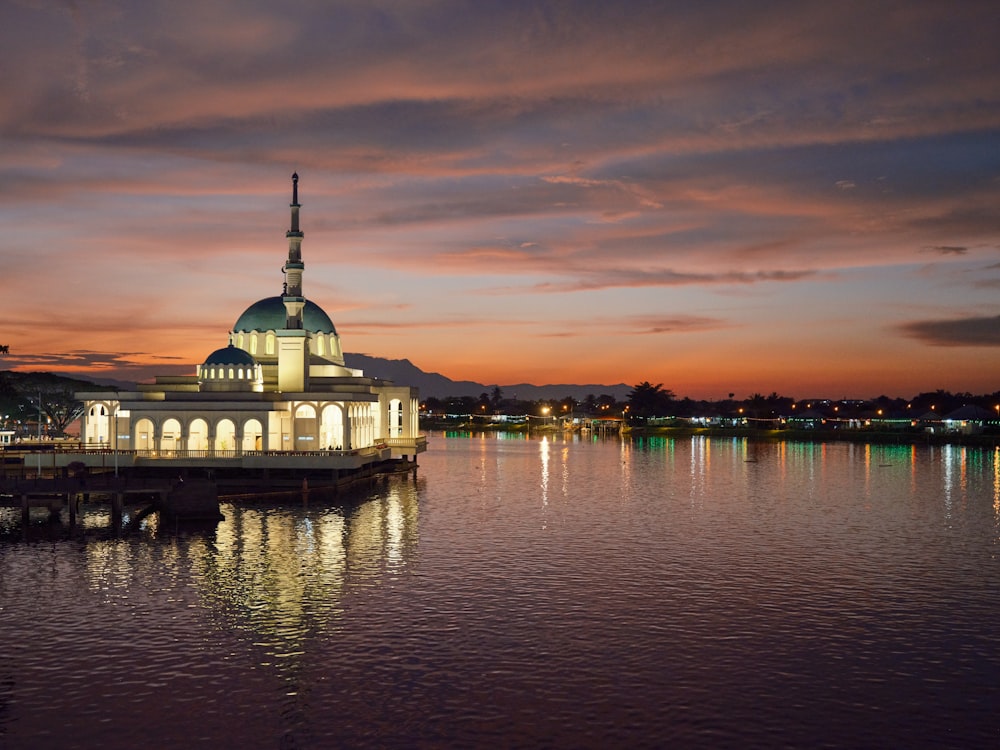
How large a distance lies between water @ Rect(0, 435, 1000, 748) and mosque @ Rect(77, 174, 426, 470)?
13555 mm

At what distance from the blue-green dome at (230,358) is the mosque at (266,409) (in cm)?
10

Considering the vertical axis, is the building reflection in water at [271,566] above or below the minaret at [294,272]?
below

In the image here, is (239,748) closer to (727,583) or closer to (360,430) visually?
(727,583)

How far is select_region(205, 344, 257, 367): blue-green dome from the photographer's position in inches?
3771

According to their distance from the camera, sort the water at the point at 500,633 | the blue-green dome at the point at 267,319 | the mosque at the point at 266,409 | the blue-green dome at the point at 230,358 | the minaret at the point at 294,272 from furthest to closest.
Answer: the blue-green dome at the point at 267,319 < the minaret at the point at 294,272 < the blue-green dome at the point at 230,358 < the mosque at the point at 266,409 < the water at the point at 500,633

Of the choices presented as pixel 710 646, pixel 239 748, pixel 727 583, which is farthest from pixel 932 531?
pixel 239 748

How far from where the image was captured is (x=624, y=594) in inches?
1687

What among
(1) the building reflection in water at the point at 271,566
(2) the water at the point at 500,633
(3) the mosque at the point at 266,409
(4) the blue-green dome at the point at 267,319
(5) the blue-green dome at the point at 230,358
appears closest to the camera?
(2) the water at the point at 500,633

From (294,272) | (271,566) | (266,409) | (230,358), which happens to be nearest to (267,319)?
(294,272)

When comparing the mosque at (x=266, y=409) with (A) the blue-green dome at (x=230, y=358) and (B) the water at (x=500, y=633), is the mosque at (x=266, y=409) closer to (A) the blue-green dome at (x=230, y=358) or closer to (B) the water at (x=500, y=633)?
(A) the blue-green dome at (x=230, y=358)

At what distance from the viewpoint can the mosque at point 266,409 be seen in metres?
83.6

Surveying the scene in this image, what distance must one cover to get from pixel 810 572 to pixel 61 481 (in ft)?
159

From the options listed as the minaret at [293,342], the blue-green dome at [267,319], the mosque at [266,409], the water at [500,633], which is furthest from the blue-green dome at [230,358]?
the water at [500,633]

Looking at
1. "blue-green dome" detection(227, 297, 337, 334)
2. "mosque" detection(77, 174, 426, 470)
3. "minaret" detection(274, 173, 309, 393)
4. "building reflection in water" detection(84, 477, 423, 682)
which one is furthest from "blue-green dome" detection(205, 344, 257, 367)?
"building reflection in water" detection(84, 477, 423, 682)
